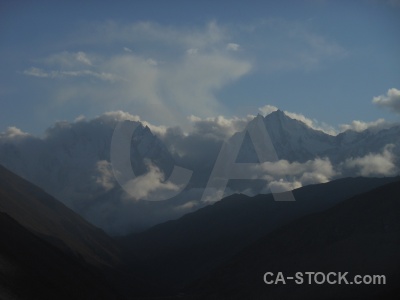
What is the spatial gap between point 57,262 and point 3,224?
20.6 metres

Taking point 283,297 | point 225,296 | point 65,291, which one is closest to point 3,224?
point 65,291

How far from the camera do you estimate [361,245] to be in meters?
182

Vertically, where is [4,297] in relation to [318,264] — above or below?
below

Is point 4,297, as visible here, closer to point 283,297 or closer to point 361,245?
point 283,297

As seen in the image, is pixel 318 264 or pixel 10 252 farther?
pixel 318 264

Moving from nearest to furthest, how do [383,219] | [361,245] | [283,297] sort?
[283,297] → [361,245] → [383,219]

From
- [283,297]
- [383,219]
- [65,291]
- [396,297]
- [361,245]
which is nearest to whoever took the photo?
[396,297]

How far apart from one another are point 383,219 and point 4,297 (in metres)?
118

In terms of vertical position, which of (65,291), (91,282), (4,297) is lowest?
(4,297)

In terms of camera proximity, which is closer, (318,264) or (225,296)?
(318,264)

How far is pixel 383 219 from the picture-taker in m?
193

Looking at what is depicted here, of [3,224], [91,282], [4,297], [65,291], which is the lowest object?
[4,297]

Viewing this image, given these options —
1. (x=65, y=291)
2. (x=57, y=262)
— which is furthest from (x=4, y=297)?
(x=57, y=262)

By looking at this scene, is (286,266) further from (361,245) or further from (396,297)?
(396,297)
